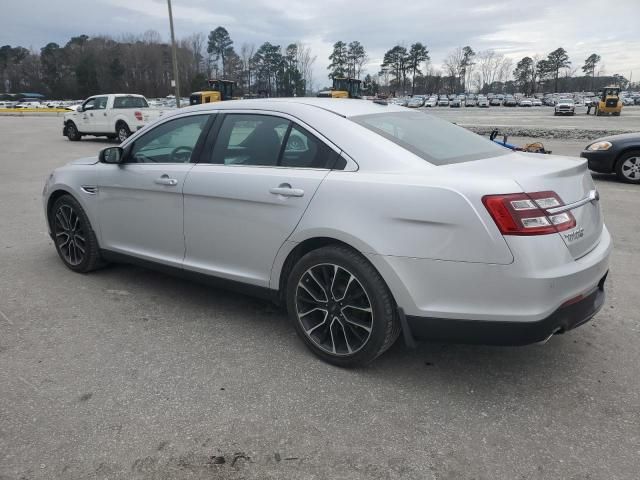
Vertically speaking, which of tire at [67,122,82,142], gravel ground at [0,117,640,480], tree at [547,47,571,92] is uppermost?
tree at [547,47,571,92]

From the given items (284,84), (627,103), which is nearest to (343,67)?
(284,84)

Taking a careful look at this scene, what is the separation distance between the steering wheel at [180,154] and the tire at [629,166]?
28.9 ft

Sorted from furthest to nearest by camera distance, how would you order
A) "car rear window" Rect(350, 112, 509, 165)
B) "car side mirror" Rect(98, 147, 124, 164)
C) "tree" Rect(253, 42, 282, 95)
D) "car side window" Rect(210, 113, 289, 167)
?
"tree" Rect(253, 42, 282, 95) → "car side mirror" Rect(98, 147, 124, 164) → "car side window" Rect(210, 113, 289, 167) → "car rear window" Rect(350, 112, 509, 165)

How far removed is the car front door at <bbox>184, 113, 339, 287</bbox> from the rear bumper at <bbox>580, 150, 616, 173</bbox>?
27.5ft

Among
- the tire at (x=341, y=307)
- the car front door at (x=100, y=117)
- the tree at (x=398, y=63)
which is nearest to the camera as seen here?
the tire at (x=341, y=307)

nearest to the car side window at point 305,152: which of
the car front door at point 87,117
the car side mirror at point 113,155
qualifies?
the car side mirror at point 113,155

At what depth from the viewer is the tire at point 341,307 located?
2.93m

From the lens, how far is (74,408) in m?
2.81

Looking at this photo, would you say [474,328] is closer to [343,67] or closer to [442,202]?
[442,202]

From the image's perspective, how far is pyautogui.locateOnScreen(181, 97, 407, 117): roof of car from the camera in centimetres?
350

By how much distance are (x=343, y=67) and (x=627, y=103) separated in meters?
60.0

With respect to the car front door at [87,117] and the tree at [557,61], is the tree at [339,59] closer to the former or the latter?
the tree at [557,61]

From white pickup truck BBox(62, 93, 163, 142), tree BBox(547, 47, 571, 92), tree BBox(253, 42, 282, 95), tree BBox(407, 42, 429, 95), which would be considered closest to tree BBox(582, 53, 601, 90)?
tree BBox(547, 47, 571, 92)

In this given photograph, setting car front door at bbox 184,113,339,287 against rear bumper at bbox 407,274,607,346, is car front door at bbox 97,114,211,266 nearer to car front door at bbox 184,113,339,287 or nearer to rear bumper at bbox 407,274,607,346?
car front door at bbox 184,113,339,287
